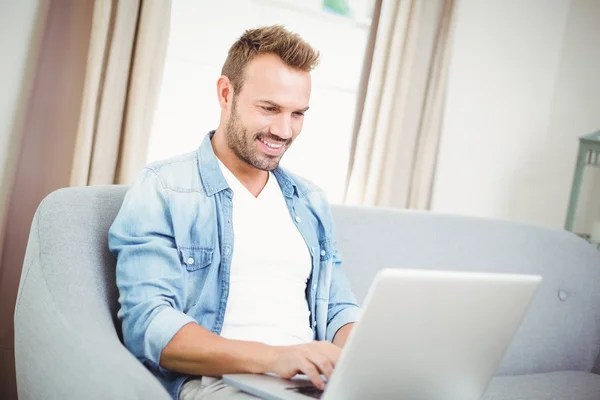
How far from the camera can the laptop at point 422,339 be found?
1.05m

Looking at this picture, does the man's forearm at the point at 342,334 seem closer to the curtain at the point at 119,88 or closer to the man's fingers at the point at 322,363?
the man's fingers at the point at 322,363

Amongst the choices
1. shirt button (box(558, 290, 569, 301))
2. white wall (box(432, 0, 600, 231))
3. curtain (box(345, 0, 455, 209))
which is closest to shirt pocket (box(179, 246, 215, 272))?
shirt button (box(558, 290, 569, 301))

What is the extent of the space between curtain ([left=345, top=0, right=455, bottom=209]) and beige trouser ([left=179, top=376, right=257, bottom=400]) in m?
1.78

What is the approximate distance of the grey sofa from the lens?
1.15 meters

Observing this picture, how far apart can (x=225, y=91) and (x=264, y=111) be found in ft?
0.41

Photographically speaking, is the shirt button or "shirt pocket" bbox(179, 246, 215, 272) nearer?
"shirt pocket" bbox(179, 246, 215, 272)

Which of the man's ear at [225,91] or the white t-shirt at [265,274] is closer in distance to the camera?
the white t-shirt at [265,274]

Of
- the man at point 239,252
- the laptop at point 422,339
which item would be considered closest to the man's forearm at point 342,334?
the man at point 239,252

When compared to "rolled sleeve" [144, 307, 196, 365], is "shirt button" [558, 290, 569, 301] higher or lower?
higher

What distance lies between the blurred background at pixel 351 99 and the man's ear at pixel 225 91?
2.57 ft

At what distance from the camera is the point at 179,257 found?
4.54ft

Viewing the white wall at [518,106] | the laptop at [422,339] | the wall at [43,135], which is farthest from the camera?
the white wall at [518,106]

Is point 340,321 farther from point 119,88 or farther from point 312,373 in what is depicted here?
point 119,88

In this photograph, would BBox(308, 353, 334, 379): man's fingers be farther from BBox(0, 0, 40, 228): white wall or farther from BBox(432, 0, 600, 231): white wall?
BBox(432, 0, 600, 231): white wall
